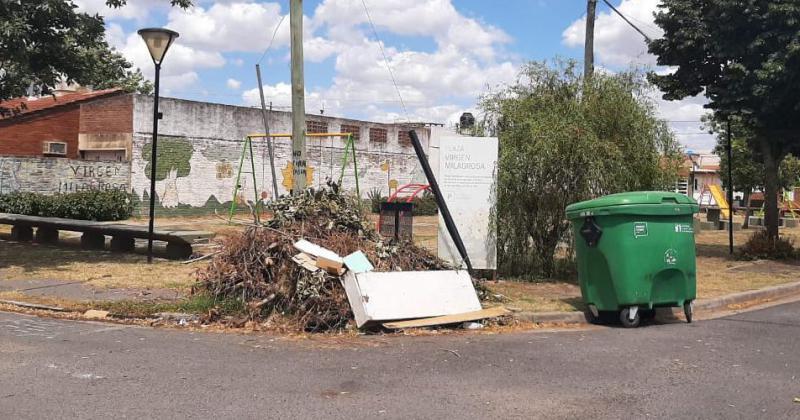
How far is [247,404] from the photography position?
5.07 metres

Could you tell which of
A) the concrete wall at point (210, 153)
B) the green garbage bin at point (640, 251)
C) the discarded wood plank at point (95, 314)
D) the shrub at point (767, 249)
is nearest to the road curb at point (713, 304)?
the green garbage bin at point (640, 251)

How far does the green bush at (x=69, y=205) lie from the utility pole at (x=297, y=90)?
1270 cm

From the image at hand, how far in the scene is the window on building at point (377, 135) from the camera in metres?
33.8

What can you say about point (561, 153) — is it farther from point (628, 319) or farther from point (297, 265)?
point (297, 265)

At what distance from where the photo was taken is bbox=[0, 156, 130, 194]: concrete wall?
74.4ft

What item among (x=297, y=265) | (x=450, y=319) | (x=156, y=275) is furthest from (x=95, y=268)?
(x=450, y=319)

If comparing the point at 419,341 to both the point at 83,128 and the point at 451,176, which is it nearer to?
the point at 451,176

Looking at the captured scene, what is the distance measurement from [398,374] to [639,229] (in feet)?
12.1

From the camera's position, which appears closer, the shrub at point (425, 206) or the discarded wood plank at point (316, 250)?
the discarded wood plank at point (316, 250)

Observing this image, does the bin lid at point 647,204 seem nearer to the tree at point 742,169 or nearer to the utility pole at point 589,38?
the utility pole at point 589,38

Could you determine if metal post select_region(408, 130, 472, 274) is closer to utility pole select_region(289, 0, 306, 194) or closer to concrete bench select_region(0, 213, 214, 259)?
utility pole select_region(289, 0, 306, 194)

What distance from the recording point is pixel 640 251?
810 cm

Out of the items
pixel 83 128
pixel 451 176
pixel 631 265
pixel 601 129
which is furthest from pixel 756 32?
pixel 83 128

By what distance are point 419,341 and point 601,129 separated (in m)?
5.47
